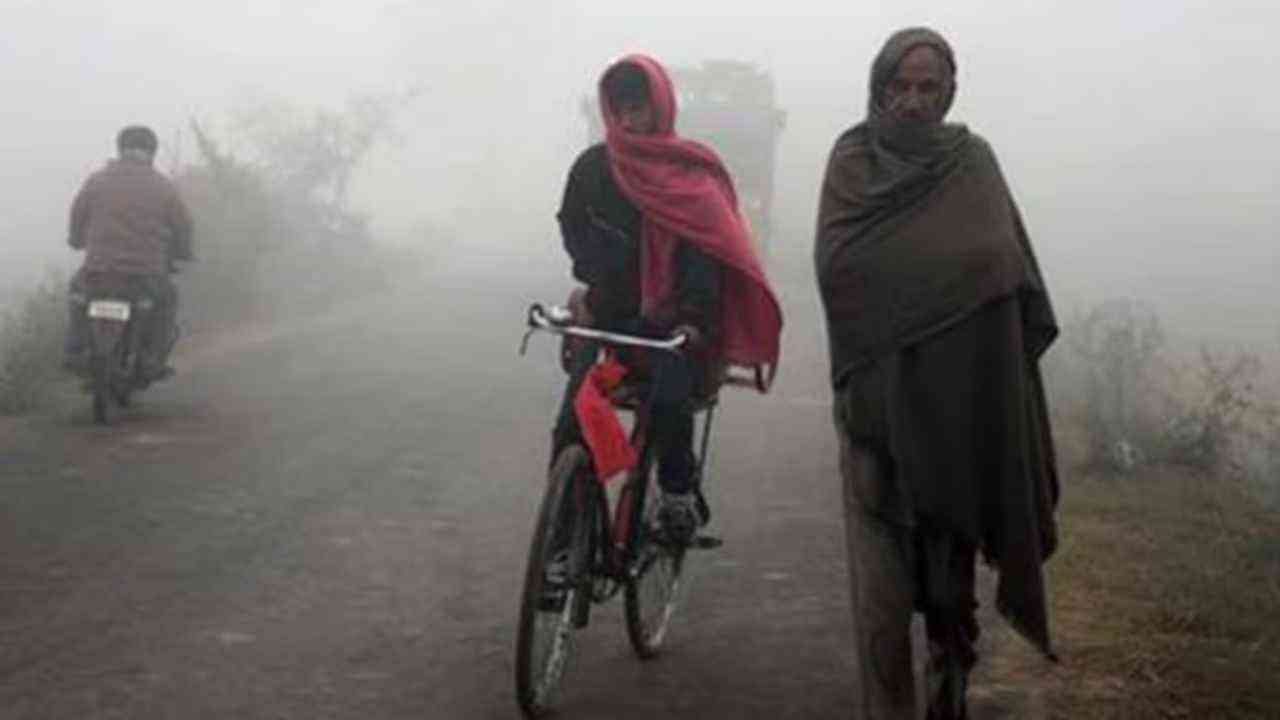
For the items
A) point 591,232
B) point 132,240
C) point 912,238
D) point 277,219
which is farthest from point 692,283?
point 277,219

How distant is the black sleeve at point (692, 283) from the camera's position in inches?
229

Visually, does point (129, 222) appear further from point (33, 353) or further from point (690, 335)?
point (690, 335)

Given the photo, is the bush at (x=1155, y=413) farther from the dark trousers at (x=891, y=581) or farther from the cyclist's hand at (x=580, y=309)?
the dark trousers at (x=891, y=581)

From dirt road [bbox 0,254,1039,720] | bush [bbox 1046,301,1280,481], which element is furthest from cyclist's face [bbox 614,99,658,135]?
bush [bbox 1046,301,1280,481]

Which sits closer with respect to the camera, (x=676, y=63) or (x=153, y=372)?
(x=153, y=372)

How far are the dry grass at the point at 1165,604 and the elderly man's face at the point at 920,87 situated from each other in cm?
225

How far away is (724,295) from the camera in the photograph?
6.02 metres

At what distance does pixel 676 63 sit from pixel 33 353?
5204 centimetres

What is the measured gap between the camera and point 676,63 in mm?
62844

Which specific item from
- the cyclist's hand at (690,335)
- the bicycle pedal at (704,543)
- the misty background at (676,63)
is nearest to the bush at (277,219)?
the misty background at (676,63)

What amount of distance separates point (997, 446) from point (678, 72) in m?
25.3

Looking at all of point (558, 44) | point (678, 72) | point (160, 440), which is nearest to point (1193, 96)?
point (558, 44)

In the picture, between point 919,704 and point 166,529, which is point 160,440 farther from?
point 919,704

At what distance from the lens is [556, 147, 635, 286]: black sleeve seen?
5.88 meters
